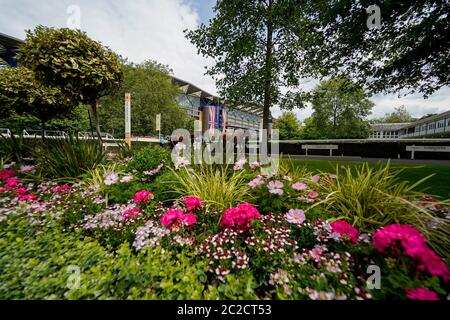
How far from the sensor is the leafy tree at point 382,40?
379 centimetres

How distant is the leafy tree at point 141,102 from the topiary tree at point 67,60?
18640 millimetres

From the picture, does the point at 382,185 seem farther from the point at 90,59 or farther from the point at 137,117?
the point at 137,117

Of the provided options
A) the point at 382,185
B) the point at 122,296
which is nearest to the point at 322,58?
the point at 382,185

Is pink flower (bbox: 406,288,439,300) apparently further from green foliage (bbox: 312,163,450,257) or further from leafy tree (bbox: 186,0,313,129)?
leafy tree (bbox: 186,0,313,129)

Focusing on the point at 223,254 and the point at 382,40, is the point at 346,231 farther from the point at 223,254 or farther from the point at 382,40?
the point at 382,40

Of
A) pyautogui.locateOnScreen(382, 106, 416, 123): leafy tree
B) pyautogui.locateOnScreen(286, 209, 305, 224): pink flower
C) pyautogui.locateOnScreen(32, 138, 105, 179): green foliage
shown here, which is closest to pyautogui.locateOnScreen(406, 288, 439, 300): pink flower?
pyautogui.locateOnScreen(286, 209, 305, 224): pink flower

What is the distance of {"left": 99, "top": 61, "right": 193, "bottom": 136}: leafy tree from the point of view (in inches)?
811

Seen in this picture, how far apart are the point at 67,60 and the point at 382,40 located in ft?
24.0

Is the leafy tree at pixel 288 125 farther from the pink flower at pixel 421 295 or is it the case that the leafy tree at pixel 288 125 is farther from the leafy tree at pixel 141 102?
the pink flower at pixel 421 295

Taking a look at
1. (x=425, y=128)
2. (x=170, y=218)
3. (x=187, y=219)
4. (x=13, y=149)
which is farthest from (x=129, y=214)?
(x=425, y=128)

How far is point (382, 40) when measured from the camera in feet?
14.9

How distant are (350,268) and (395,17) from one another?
589 cm

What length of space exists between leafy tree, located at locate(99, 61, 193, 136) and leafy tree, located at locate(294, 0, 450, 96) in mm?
19657

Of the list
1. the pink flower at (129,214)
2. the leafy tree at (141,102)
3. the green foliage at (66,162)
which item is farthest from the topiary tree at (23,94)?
the leafy tree at (141,102)
